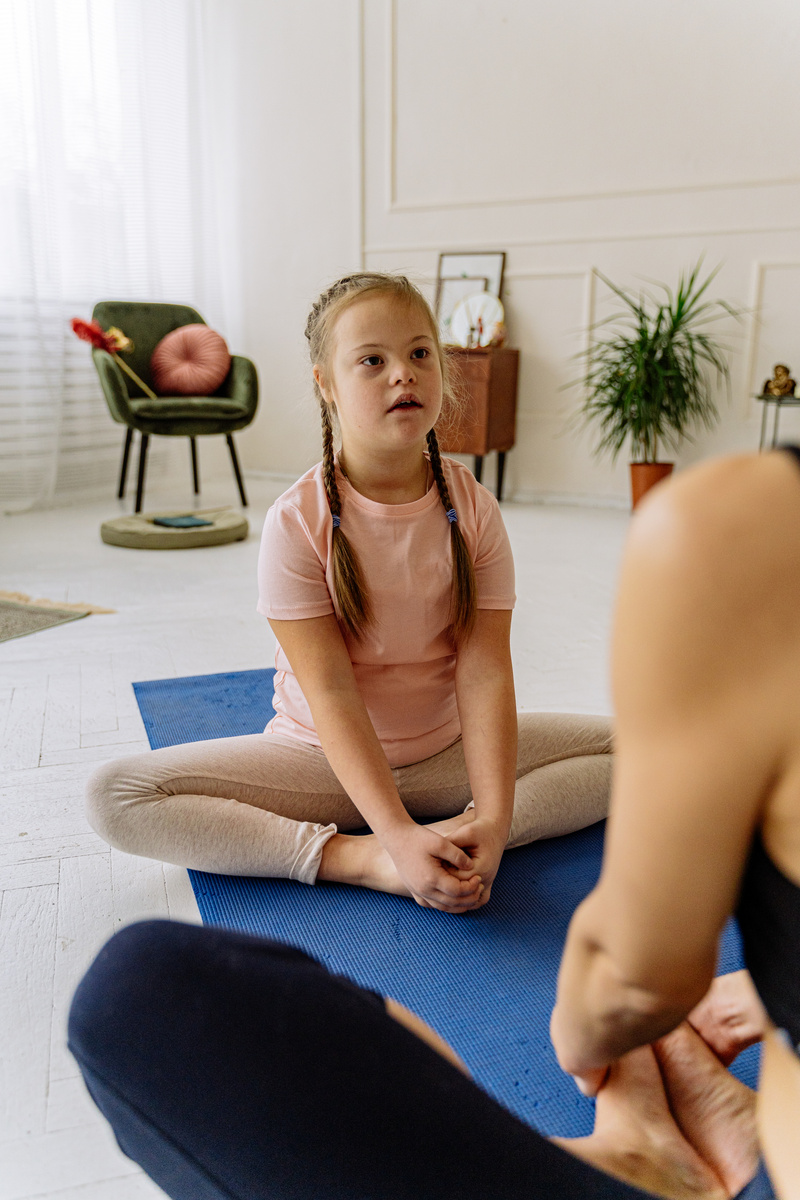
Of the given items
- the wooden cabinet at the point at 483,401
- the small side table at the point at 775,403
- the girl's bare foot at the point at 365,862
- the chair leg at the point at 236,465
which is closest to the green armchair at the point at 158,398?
the chair leg at the point at 236,465

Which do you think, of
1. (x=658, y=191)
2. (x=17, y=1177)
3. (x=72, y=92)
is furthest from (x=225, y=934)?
(x=72, y=92)

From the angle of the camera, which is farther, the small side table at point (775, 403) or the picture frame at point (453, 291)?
the picture frame at point (453, 291)

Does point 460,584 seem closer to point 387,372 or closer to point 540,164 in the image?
point 387,372

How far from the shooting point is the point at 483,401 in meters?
3.90

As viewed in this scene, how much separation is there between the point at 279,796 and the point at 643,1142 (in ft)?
2.04

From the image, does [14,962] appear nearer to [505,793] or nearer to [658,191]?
[505,793]

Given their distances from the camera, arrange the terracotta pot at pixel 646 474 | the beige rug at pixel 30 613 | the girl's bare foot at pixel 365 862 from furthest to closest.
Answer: the terracotta pot at pixel 646 474 → the beige rug at pixel 30 613 → the girl's bare foot at pixel 365 862

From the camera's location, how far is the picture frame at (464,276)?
4.18m

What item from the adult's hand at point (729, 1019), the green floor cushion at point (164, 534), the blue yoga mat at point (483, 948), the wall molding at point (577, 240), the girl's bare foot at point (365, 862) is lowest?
the green floor cushion at point (164, 534)

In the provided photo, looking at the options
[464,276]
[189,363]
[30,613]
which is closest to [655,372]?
[464,276]

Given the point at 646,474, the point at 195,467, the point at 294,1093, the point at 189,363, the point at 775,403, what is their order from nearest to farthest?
the point at 294,1093 < the point at 775,403 < the point at 646,474 < the point at 189,363 < the point at 195,467

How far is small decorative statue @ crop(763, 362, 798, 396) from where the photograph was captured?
3500mm

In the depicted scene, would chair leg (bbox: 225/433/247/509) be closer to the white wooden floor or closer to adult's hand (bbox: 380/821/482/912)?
the white wooden floor

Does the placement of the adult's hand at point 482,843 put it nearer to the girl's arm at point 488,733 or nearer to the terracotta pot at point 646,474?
the girl's arm at point 488,733
